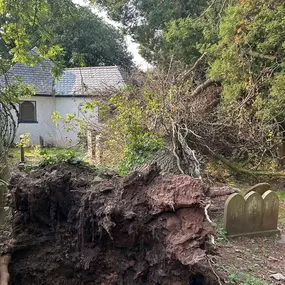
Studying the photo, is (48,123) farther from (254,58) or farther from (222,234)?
(222,234)

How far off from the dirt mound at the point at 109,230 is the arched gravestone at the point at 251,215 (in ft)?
6.97

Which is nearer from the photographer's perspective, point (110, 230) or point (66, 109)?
point (110, 230)

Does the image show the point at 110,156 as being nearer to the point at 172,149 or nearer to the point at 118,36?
the point at 172,149

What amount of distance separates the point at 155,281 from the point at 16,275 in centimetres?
136

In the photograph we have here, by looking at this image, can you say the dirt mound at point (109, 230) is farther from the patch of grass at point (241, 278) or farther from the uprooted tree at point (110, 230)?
the patch of grass at point (241, 278)

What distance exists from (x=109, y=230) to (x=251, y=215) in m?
2.94

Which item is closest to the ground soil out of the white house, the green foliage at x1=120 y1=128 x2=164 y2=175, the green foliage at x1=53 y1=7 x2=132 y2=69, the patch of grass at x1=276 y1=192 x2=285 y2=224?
the patch of grass at x1=276 y1=192 x2=285 y2=224

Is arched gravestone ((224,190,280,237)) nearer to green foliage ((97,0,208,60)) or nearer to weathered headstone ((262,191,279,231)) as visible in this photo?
weathered headstone ((262,191,279,231))

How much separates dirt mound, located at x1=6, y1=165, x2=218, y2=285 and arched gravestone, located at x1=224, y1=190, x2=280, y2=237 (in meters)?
2.12

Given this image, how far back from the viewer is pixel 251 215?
16.5ft

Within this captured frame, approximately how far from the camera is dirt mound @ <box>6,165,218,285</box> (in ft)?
8.92

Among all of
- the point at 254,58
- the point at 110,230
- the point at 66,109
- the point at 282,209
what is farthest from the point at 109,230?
the point at 66,109

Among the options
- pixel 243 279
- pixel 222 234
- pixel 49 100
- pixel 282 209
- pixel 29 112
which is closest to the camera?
pixel 243 279

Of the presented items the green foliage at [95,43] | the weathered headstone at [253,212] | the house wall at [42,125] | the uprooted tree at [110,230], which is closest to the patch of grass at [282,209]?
the weathered headstone at [253,212]
